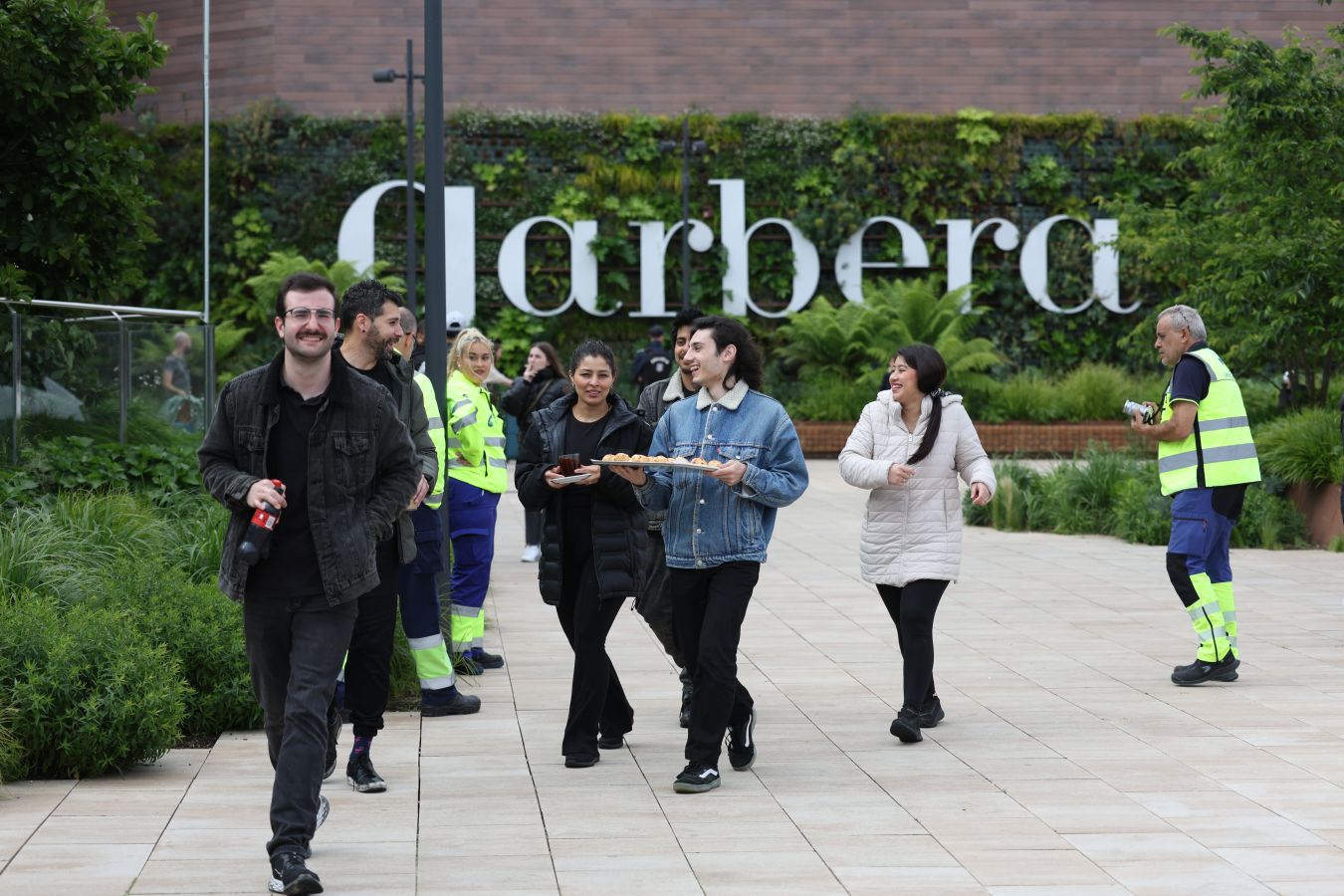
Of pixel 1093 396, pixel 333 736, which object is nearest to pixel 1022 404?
pixel 1093 396

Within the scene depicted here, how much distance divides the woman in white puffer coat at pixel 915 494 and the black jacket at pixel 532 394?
442 cm

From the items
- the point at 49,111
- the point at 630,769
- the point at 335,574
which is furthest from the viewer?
the point at 49,111

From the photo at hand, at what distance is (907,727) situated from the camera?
7.46 meters

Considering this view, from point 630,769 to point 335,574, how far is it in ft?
6.97

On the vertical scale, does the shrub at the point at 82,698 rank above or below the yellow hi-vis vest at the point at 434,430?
below

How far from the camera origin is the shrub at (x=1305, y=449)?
15211mm

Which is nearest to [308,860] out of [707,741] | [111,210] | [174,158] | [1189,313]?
[707,741]

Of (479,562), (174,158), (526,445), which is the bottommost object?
(479,562)

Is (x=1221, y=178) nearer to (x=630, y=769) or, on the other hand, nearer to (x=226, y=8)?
(x=630, y=769)

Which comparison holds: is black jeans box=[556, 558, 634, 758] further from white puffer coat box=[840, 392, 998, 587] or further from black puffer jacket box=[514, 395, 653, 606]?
white puffer coat box=[840, 392, 998, 587]

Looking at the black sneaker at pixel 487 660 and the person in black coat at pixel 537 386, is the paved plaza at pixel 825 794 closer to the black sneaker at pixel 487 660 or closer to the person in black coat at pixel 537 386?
the black sneaker at pixel 487 660

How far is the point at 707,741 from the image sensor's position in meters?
6.61

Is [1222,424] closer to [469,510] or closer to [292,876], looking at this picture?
[469,510]

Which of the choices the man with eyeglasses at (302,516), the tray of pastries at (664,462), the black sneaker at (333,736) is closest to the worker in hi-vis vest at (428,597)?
the black sneaker at (333,736)
